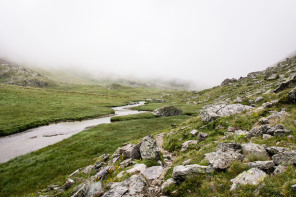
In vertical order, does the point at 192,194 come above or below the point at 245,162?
below

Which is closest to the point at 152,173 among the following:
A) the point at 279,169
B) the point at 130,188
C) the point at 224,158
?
the point at 130,188

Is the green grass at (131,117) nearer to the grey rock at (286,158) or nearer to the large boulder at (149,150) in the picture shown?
the large boulder at (149,150)

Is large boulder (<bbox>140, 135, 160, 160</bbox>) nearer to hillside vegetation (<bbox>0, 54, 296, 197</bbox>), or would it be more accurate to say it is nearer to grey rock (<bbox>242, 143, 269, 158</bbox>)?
hillside vegetation (<bbox>0, 54, 296, 197</bbox>)

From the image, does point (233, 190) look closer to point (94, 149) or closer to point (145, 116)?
point (94, 149)

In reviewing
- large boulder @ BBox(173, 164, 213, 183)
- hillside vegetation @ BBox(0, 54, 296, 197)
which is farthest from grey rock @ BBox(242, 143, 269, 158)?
large boulder @ BBox(173, 164, 213, 183)

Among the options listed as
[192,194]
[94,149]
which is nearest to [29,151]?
[94,149]

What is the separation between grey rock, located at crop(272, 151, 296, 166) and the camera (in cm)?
724

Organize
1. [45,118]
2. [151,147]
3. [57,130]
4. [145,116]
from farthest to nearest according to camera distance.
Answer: [145,116] → [45,118] → [57,130] → [151,147]

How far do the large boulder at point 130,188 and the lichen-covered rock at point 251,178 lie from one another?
5.03 meters

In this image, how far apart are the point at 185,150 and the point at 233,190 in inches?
377

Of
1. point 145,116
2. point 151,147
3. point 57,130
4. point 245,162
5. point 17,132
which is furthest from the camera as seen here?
point 145,116

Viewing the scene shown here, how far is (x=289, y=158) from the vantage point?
7.48 metres

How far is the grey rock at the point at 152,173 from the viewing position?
1062 cm

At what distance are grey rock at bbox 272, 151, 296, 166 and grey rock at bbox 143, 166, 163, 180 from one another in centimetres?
717
